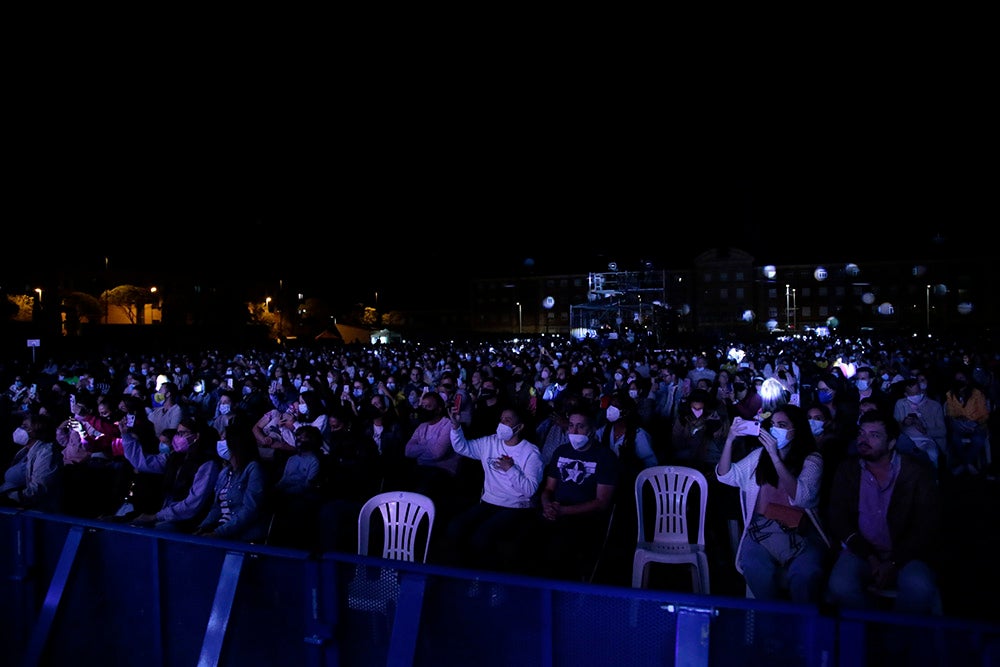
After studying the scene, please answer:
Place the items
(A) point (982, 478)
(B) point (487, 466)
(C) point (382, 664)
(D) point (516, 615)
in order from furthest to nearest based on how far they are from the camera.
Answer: (A) point (982, 478) < (B) point (487, 466) < (C) point (382, 664) < (D) point (516, 615)

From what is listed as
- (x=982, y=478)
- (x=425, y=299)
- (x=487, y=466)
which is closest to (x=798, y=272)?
(x=425, y=299)

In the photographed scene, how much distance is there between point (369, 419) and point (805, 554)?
5.95 m

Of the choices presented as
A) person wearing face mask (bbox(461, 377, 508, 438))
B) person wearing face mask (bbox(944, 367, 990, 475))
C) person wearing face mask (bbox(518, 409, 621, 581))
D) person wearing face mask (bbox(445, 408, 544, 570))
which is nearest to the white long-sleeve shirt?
person wearing face mask (bbox(445, 408, 544, 570))

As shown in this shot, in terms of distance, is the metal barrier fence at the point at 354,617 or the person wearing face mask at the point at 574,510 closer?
the metal barrier fence at the point at 354,617

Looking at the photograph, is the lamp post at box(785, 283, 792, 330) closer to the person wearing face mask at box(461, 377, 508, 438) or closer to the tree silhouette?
the tree silhouette

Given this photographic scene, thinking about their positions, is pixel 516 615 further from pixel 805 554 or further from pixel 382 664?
pixel 805 554

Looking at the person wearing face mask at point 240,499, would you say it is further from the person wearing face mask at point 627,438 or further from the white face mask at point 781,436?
the white face mask at point 781,436

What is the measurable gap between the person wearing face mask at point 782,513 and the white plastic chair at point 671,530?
55 cm

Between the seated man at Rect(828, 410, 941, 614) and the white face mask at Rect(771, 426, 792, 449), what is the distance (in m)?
0.40

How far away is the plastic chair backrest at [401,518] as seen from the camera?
15.8ft

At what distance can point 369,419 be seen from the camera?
8.85 metres

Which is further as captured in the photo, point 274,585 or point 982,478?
point 982,478

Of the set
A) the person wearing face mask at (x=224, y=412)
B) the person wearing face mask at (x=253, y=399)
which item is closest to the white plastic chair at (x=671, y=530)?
the person wearing face mask at (x=224, y=412)

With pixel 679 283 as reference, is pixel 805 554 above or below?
below
